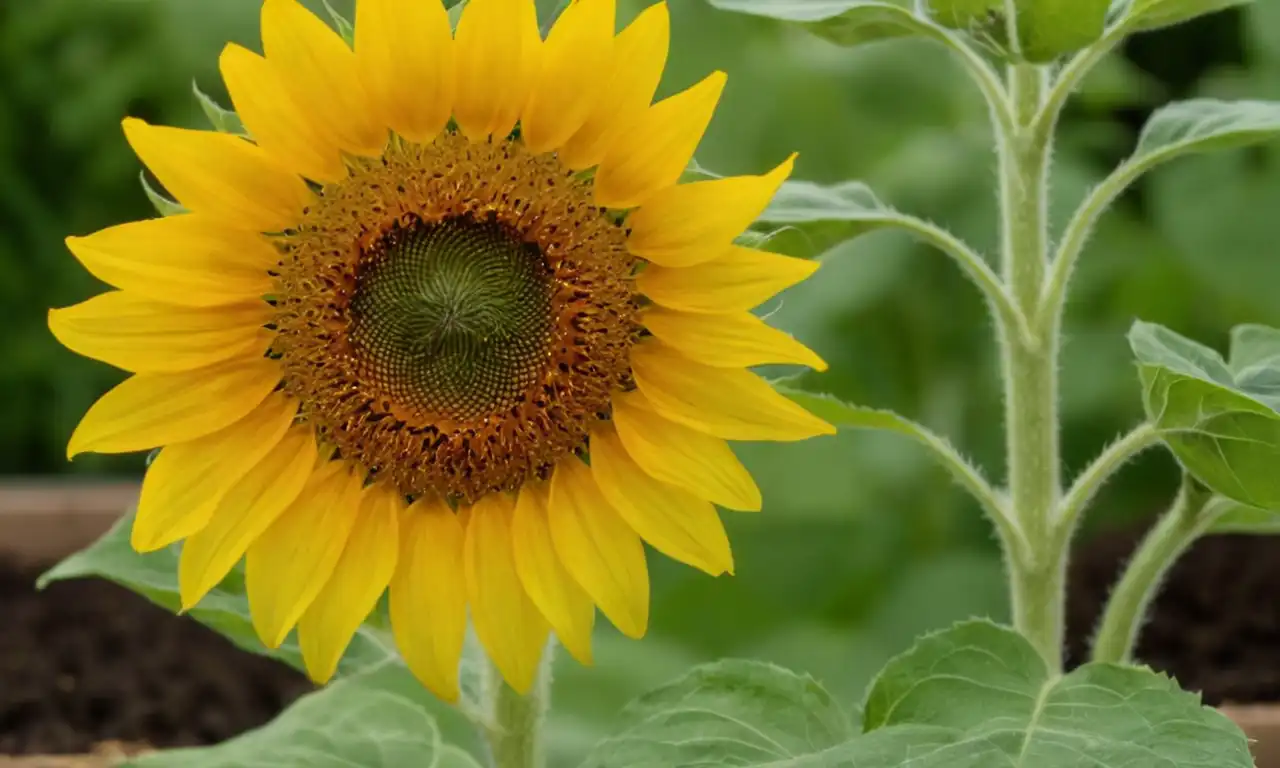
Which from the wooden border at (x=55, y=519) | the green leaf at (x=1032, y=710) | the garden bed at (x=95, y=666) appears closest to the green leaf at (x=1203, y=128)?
the green leaf at (x=1032, y=710)

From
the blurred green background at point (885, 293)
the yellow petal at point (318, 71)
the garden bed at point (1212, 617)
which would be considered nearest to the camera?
the yellow petal at point (318, 71)

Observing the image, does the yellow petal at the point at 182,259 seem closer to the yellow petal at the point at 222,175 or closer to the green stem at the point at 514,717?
the yellow petal at the point at 222,175

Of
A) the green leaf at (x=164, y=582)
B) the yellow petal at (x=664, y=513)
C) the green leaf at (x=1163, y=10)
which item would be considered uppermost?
the green leaf at (x=1163, y=10)

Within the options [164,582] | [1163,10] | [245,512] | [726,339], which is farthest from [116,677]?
[1163,10]

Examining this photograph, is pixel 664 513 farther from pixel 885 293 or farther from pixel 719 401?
pixel 885 293

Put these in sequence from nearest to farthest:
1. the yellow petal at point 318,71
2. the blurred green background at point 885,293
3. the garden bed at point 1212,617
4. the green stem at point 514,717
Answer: the yellow petal at point 318,71, the green stem at point 514,717, the garden bed at point 1212,617, the blurred green background at point 885,293

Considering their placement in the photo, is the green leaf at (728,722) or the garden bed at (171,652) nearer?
the green leaf at (728,722)

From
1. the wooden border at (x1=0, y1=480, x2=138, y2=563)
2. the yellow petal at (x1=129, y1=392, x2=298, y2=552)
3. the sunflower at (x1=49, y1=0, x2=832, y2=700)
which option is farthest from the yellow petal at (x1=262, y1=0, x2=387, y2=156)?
the wooden border at (x1=0, y1=480, x2=138, y2=563)
